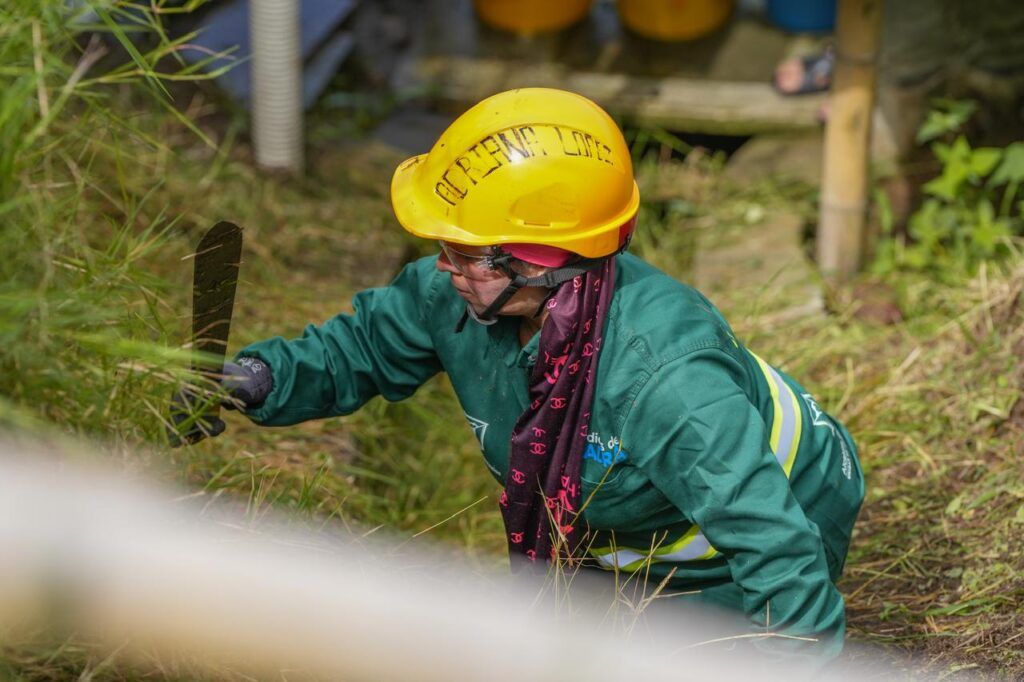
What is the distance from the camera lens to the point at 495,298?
93.5 inches

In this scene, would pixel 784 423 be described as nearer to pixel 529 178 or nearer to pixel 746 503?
pixel 746 503

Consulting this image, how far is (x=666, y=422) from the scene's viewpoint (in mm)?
2230

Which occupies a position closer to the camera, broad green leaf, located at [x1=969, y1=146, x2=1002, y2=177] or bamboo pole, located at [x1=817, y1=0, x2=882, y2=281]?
bamboo pole, located at [x1=817, y1=0, x2=882, y2=281]

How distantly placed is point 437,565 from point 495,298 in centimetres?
67

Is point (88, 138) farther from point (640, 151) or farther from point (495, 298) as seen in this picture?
point (640, 151)

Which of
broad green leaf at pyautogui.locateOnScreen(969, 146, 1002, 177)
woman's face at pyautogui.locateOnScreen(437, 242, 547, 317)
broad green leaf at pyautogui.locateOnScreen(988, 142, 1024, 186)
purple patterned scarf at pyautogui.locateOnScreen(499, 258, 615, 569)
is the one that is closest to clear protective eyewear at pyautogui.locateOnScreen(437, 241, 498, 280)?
woman's face at pyautogui.locateOnScreen(437, 242, 547, 317)

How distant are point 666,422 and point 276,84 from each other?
3.06 metres

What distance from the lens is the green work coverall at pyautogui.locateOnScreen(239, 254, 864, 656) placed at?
7.18 ft

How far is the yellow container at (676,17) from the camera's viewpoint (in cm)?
646

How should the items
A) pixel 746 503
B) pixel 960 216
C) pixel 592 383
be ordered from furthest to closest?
1. pixel 960 216
2. pixel 592 383
3. pixel 746 503

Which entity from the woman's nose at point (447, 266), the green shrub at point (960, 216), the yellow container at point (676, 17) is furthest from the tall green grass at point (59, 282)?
the yellow container at point (676, 17)

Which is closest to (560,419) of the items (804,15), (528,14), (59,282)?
(59,282)

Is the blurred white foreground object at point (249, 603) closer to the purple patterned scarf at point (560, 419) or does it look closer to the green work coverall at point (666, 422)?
the green work coverall at point (666, 422)

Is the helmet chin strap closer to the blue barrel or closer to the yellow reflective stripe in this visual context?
the yellow reflective stripe
